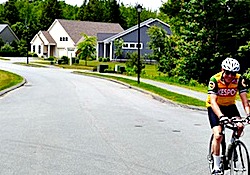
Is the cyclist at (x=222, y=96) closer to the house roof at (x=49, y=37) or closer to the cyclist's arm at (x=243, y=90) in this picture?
the cyclist's arm at (x=243, y=90)

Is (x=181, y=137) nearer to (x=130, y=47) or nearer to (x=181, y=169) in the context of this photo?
(x=181, y=169)

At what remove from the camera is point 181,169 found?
24.5 feet

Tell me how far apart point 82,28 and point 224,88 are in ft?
269

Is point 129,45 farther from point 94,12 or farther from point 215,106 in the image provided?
point 215,106

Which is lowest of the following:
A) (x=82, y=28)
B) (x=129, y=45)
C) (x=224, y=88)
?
(x=224, y=88)

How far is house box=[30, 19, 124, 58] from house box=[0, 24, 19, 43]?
9.60m

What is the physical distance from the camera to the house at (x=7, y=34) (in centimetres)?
9725

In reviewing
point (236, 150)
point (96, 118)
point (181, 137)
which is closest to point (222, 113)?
point (236, 150)

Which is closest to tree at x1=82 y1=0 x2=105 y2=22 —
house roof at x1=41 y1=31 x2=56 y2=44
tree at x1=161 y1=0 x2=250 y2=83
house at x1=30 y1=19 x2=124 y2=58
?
house at x1=30 y1=19 x2=124 y2=58

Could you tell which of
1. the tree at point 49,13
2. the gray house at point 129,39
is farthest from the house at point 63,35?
the tree at point 49,13

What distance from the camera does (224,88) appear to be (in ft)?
21.7

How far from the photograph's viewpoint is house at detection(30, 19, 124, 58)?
8444cm

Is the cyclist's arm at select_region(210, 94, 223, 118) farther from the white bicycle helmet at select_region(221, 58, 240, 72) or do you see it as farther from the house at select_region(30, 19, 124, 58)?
the house at select_region(30, 19, 124, 58)

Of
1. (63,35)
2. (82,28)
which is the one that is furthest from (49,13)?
(63,35)
